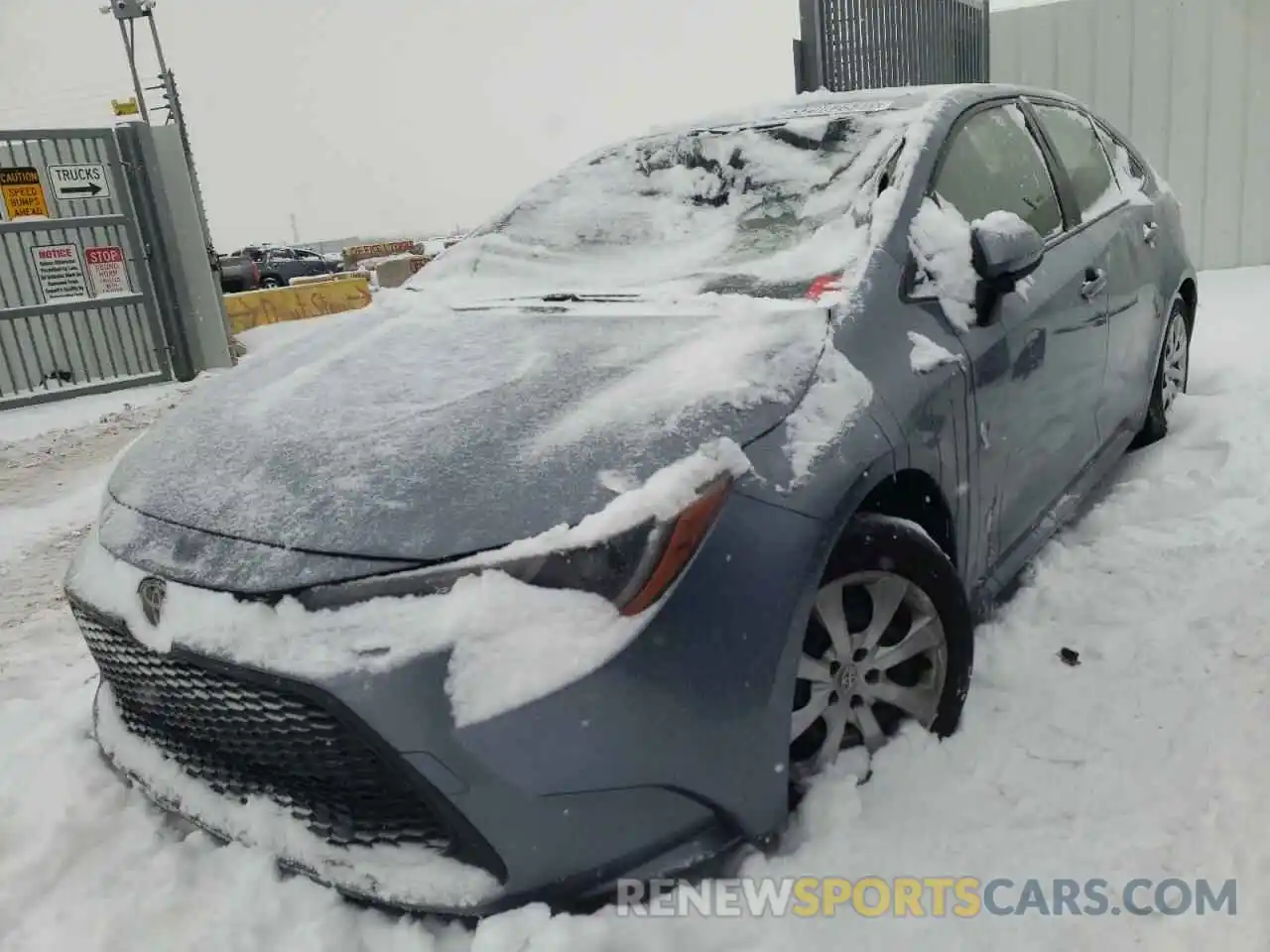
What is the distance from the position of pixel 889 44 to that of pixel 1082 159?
4391 millimetres

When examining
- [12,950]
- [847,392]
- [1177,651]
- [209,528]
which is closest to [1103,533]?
[1177,651]

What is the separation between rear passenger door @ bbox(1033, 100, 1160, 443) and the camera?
3156 mm

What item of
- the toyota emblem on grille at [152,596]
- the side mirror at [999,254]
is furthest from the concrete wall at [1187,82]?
the toyota emblem on grille at [152,596]

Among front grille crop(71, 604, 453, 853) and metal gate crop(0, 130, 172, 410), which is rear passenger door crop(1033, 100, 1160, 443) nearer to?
front grille crop(71, 604, 453, 853)

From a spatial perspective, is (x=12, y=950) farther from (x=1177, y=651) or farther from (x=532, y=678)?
(x=1177, y=651)

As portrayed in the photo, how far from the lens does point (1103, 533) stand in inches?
127

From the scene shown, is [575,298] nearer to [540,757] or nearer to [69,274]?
[540,757]

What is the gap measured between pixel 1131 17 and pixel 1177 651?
7.74 m

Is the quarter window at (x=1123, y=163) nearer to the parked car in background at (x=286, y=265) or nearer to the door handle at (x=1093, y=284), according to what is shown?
the door handle at (x=1093, y=284)

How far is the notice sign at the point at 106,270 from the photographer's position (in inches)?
318

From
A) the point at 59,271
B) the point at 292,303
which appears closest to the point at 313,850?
the point at 59,271

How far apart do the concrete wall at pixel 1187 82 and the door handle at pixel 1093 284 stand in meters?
6.44

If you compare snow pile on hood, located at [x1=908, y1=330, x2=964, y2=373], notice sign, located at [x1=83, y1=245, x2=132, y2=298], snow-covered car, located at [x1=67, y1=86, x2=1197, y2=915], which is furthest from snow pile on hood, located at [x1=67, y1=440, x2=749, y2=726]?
notice sign, located at [x1=83, y1=245, x2=132, y2=298]

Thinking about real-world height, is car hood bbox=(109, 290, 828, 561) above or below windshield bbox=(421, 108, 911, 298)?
below
